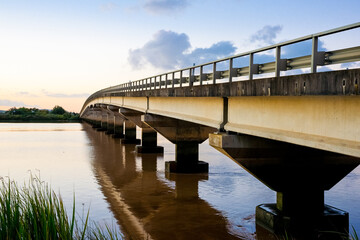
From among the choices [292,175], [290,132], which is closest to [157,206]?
[292,175]

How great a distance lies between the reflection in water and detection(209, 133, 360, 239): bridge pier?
5.81 feet

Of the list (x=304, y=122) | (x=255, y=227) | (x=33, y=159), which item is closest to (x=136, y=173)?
(x=33, y=159)

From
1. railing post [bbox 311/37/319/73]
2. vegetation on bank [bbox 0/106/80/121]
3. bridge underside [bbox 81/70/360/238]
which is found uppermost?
railing post [bbox 311/37/319/73]

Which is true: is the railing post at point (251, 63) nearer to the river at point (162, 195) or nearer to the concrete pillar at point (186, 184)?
the river at point (162, 195)

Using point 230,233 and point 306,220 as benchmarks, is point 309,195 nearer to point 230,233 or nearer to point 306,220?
point 306,220

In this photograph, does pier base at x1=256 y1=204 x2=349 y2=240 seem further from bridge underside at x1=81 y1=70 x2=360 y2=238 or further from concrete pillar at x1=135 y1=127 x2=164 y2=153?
concrete pillar at x1=135 y1=127 x2=164 y2=153

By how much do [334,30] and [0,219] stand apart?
7.64 m

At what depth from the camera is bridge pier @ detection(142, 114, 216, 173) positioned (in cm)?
2581

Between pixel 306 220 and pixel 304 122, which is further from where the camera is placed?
pixel 306 220

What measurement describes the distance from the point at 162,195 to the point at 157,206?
82.6 inches

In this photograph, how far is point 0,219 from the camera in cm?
886

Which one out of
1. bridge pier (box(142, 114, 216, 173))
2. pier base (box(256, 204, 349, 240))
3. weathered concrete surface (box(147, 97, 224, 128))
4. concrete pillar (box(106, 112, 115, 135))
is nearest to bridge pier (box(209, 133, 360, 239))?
pier base (box(256, 204, 349, 240))

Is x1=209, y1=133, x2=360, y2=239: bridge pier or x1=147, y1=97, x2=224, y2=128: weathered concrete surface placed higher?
x1=147, y1=97, x2=224, y2=128: weathered concrete surface

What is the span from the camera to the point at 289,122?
1054cm
